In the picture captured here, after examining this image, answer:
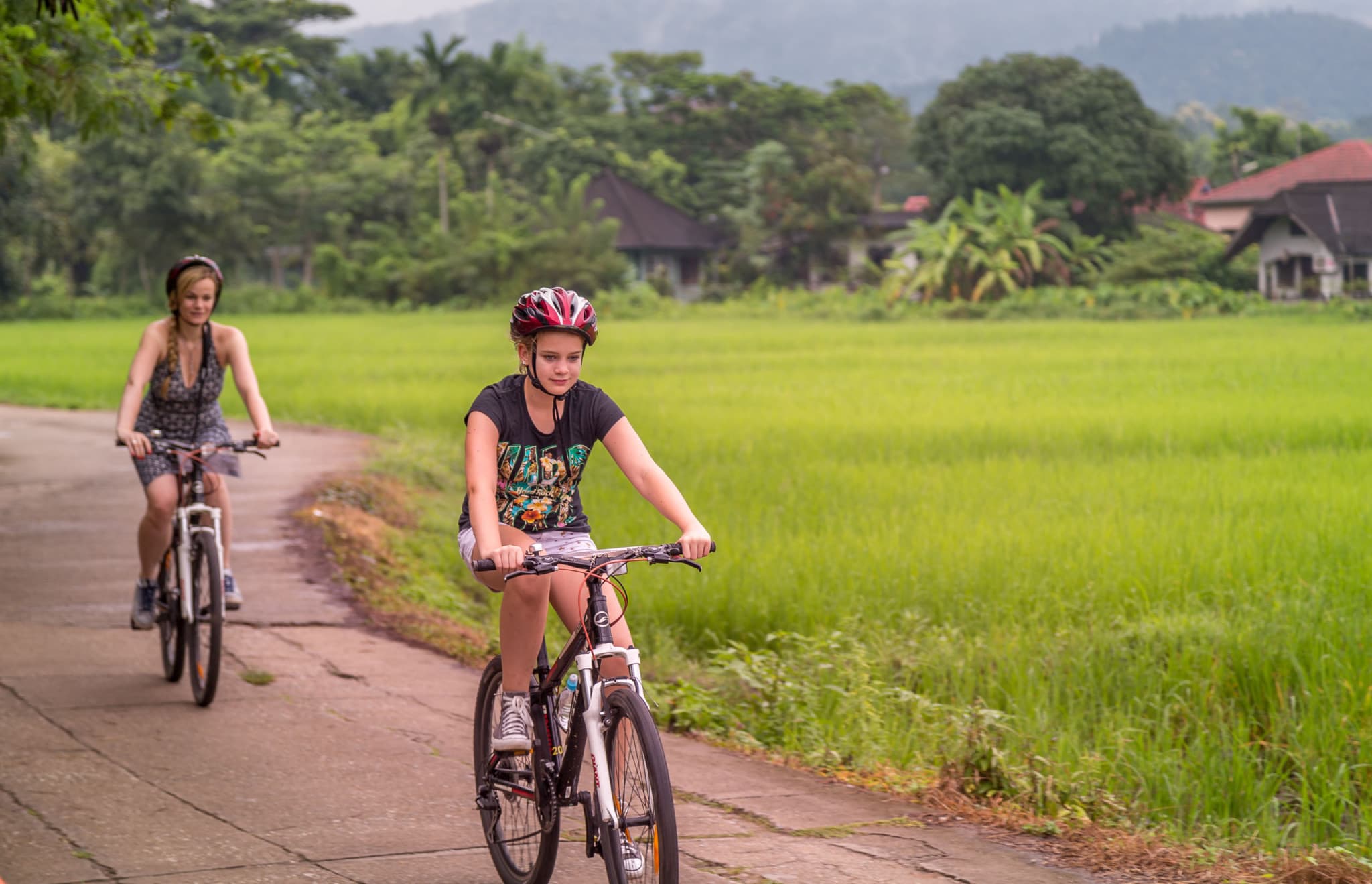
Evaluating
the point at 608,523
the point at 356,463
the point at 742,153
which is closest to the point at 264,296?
the point at 742,153

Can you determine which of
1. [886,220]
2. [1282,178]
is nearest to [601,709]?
[886,220]

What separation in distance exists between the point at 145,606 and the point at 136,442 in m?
0.94

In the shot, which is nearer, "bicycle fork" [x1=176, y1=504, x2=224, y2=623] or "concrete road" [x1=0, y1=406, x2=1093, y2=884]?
"concrete road" [x1=0, y1=406, x2=1093, y2=884]

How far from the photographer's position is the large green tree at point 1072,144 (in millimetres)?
56812

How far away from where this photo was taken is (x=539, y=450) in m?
4.30

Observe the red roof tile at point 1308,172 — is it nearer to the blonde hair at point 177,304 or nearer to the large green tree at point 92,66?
the large green tree at point 92,66

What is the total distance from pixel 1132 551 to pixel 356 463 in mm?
8458

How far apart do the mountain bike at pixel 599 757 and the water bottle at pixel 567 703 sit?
24 millimetres

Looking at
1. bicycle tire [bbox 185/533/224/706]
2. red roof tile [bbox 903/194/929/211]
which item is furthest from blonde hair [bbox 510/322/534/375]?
red roof tile [bbox 903/194/929/211]

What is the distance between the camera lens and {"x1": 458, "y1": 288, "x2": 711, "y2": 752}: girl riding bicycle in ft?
13.5

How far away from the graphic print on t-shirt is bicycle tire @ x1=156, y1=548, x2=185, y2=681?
3.30 meters

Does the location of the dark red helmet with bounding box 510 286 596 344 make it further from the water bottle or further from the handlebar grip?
the water bottle

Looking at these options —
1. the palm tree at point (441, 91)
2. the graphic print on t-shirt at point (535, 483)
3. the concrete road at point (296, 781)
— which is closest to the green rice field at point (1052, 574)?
the concrete road at point (296, 781)

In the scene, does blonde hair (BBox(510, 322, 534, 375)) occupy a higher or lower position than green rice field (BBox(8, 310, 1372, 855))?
higher
